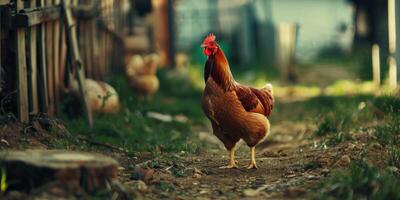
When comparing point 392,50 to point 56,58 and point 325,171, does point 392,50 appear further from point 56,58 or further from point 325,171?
point 325,171

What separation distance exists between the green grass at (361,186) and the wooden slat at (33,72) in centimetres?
351

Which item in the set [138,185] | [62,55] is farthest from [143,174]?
[62,55]

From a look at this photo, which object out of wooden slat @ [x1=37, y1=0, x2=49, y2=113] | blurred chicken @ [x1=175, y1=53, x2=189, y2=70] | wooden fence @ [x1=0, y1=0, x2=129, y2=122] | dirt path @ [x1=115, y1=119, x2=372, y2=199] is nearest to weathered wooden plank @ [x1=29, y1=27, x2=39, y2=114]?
wooden fence @ [x1=0, y1=0, x2=129, y2=122]

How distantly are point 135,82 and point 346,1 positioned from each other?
12570 mm

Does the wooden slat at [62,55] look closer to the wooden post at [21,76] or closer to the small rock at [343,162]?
the wooden post at [21,76]

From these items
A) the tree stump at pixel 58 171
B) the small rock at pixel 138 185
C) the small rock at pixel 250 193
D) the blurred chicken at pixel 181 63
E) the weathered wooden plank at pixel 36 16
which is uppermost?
the weathered wooden plank at pixel 36 16

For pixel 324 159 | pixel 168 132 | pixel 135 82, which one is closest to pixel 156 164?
pixel 324 159

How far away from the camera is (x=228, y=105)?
7402mm

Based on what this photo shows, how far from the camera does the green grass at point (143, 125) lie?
9.21 meters

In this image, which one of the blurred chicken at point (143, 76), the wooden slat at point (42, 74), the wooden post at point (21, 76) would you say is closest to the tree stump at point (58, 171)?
the wooden post at point (21, 76)

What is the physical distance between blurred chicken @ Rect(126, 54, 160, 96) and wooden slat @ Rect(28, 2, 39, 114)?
15.3ft

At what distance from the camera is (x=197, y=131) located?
1134 centimetres

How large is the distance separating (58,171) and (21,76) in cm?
275

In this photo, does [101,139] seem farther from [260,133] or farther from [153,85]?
[153,85]
